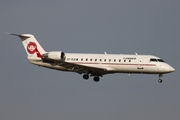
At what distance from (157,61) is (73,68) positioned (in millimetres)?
9074

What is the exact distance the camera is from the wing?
45.7 meters

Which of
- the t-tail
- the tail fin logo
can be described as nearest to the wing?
the t-tail

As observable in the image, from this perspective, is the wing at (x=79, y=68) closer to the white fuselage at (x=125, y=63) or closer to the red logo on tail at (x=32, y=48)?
the white fuselage at (x=125, y=63)

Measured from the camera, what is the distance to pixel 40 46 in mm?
50625

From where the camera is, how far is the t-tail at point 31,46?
164 feet

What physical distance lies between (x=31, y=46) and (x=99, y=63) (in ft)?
29.2

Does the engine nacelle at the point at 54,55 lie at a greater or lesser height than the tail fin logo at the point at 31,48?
Answer: lesser

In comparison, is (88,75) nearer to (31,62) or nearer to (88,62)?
(88,62)

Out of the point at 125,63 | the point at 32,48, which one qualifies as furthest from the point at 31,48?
the point at 125,63

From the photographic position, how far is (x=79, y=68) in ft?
154

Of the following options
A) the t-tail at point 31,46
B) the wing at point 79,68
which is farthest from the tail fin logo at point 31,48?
the wing at point 79,68

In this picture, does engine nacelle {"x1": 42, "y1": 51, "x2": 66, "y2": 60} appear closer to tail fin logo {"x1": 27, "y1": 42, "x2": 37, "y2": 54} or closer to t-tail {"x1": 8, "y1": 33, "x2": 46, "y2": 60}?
t-tail {"x1": 8, "y1": 33, "x2": 46, "y2": 60}

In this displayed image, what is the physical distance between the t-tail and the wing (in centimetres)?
297

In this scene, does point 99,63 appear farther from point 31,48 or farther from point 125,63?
point 31,48
